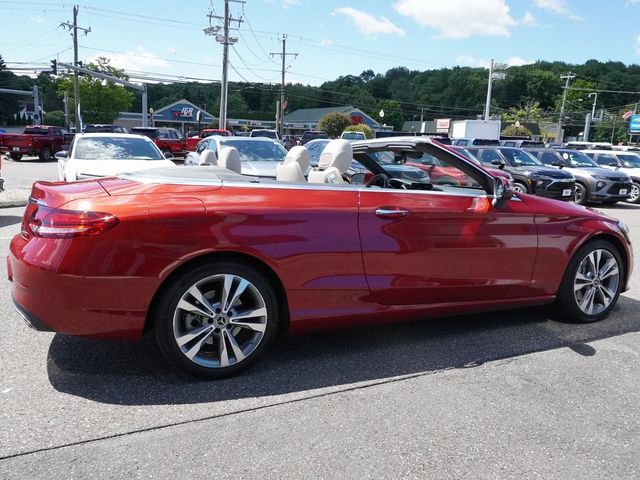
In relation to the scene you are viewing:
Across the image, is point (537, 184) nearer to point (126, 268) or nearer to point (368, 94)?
point (126, 268)

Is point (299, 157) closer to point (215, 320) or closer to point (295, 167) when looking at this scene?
point (295, 167)

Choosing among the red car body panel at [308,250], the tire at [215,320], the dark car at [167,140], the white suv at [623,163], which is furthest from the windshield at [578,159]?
the dark car at [167,140]

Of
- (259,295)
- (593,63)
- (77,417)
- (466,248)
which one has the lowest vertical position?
(77,417)

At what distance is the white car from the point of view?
10234mm

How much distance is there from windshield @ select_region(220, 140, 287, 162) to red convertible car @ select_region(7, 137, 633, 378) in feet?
27.5

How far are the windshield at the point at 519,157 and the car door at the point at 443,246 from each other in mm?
12321

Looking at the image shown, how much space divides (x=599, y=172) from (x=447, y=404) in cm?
1462

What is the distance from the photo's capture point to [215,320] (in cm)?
340

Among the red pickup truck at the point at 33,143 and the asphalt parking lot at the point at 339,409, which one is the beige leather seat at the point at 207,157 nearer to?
the asphalt parking lot at the point at 339,409

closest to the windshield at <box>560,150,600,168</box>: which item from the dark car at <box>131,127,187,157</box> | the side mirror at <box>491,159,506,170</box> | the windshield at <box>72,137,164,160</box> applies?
the side mirror at <box>491,159,506,170</box>

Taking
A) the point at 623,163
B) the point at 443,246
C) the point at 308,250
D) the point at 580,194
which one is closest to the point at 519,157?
the point at 580,194

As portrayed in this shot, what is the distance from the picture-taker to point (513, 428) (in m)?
3.02

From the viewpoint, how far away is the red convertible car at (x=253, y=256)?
3.15m

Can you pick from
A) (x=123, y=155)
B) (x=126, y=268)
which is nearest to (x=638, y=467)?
(x=126, y=268)
